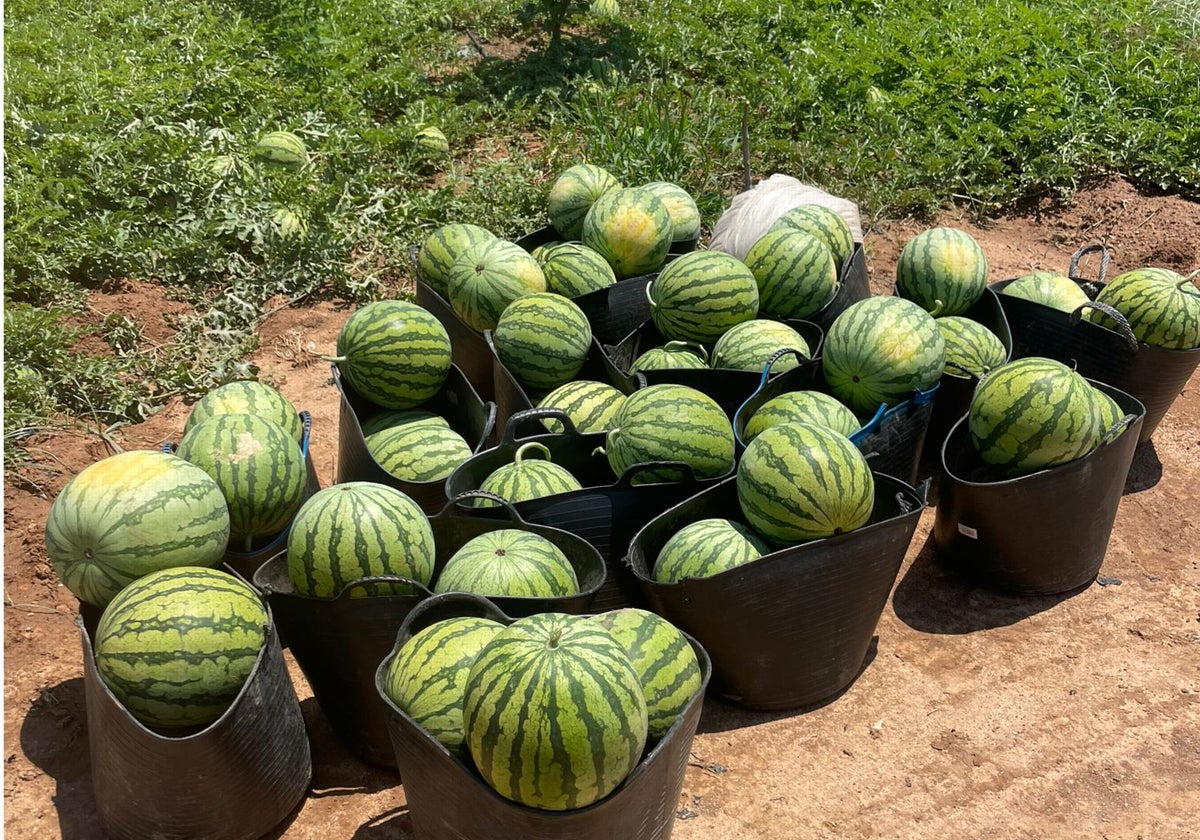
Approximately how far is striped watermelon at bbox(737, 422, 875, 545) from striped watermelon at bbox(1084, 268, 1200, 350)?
1.80 m

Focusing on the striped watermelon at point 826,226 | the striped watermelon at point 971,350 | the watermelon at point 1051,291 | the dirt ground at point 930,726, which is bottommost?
the dirt ground at point 930,726

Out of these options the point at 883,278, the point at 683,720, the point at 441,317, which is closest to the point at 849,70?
the point at 883,278

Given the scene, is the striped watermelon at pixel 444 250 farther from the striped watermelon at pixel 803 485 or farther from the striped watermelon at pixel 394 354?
the striped watermelon at pixel 803 485

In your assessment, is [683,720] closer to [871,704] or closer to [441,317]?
[871,704]

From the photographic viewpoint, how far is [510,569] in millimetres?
3084

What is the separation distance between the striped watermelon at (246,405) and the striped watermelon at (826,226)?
236 cm

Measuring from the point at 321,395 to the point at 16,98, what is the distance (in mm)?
3802

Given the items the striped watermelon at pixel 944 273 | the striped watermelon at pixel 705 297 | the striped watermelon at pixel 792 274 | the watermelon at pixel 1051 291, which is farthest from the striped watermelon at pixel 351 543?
the watermelon at pixel 1051 291

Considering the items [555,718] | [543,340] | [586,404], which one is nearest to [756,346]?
[586,404]

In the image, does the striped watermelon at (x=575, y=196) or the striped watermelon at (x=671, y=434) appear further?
the striped watermelon at (x=575, y=196)

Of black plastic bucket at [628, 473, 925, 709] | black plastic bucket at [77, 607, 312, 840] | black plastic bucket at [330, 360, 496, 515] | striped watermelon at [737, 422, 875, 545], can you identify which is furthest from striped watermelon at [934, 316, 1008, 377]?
black plastic bucket at [77, 607, 312, 840]

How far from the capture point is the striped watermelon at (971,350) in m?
4.37

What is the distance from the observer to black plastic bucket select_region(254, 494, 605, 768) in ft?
9.99

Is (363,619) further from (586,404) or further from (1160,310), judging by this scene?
(1160,310)
